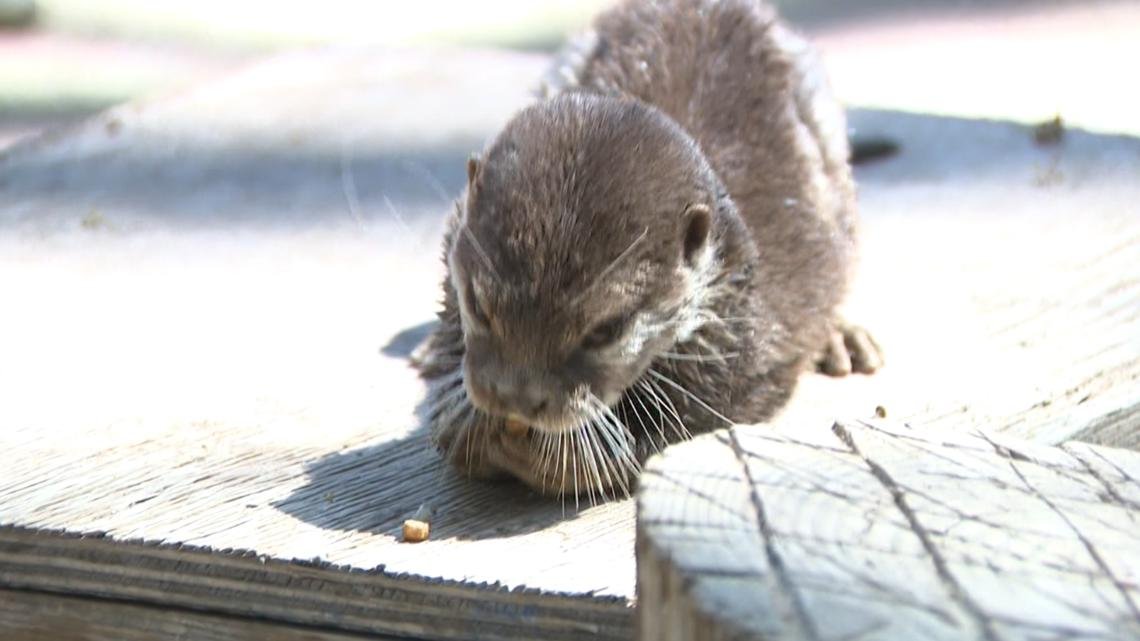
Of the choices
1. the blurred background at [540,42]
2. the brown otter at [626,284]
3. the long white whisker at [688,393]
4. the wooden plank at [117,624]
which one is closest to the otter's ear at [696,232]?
the brown otter at [626,284]

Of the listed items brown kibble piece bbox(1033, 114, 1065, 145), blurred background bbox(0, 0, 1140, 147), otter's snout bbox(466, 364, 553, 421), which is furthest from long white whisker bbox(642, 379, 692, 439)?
blurred background bbox(0, 0, 1140, 147)

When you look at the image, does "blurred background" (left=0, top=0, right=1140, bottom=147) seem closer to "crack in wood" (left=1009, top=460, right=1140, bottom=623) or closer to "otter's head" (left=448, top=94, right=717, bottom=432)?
"otter's head" (left=448, top=94, right=717, bottom=432)

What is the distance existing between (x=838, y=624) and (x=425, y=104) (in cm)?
393

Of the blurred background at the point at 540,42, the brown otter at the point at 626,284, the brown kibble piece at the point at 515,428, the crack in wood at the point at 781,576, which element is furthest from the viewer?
the blurred background at the point at 540,42

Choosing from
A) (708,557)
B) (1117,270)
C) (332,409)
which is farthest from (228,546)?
(1117,270)

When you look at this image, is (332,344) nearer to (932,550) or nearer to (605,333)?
(605,333)

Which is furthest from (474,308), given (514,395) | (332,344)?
(332,344)

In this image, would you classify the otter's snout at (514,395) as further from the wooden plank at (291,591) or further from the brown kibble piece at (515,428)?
the wooden plank at (291,591)

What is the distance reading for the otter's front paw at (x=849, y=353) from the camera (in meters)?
3.14

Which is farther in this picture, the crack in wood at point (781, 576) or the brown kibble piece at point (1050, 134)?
the brown kibble piece at point (1050, 134)

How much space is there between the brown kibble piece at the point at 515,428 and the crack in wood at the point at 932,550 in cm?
70

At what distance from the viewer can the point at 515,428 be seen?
2.47 m

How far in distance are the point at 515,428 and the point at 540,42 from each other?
5900mm

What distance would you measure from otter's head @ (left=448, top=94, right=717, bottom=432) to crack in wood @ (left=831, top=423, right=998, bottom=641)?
21.8 inches
